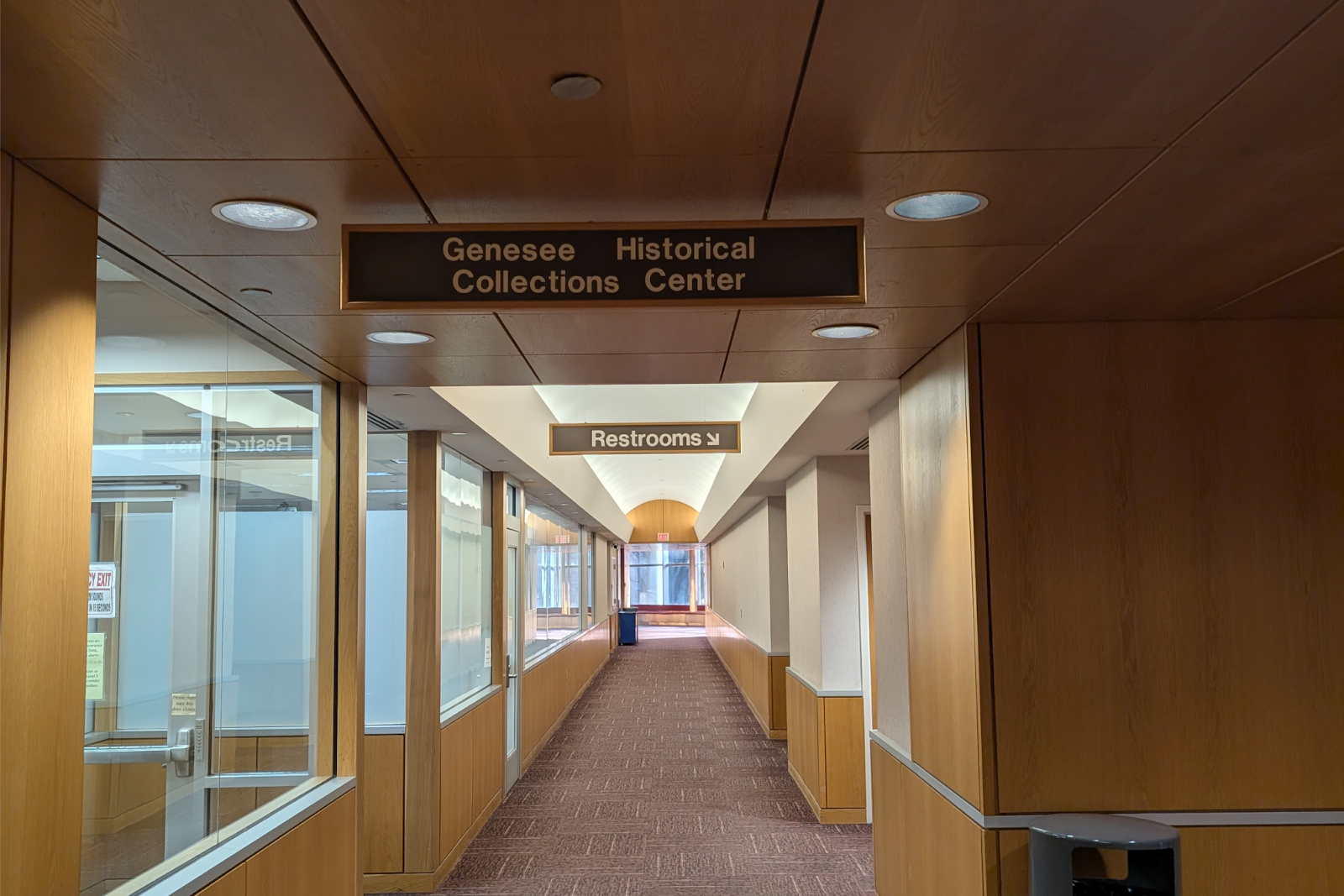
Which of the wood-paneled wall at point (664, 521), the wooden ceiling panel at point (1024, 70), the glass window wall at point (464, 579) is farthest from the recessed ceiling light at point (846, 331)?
the wood-paneled wall at point (664, 521)

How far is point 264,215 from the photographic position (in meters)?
2.56

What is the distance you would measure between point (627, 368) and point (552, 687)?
7.70 m

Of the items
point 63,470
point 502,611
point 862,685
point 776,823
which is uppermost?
point 63,470

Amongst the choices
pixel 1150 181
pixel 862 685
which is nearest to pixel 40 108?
pixel 1150 181

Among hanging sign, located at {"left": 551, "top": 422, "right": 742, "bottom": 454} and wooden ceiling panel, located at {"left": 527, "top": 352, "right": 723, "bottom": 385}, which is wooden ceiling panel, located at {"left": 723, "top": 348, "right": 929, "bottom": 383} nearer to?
wooden ceiling panel, located at {"left": 527, "top": 352, "right": 723, "bottom": 385}

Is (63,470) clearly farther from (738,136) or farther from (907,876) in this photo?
(907,876)

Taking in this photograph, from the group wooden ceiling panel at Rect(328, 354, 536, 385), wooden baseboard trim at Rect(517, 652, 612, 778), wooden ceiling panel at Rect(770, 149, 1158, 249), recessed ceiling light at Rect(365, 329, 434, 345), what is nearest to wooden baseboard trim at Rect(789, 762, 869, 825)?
wooden baseboard trim at Rect(517, 652, 612, 778)

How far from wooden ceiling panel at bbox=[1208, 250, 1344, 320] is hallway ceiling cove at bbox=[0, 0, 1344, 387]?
A: 0.08 ft

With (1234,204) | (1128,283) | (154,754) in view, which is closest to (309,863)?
(154,754)

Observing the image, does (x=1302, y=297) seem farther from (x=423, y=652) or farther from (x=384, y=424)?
(x=423, y=652)

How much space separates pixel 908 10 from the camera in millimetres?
1699

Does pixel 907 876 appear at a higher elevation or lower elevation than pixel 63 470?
lower

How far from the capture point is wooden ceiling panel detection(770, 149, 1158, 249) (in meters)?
2.30

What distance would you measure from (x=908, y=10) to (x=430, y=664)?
16.9 feet
